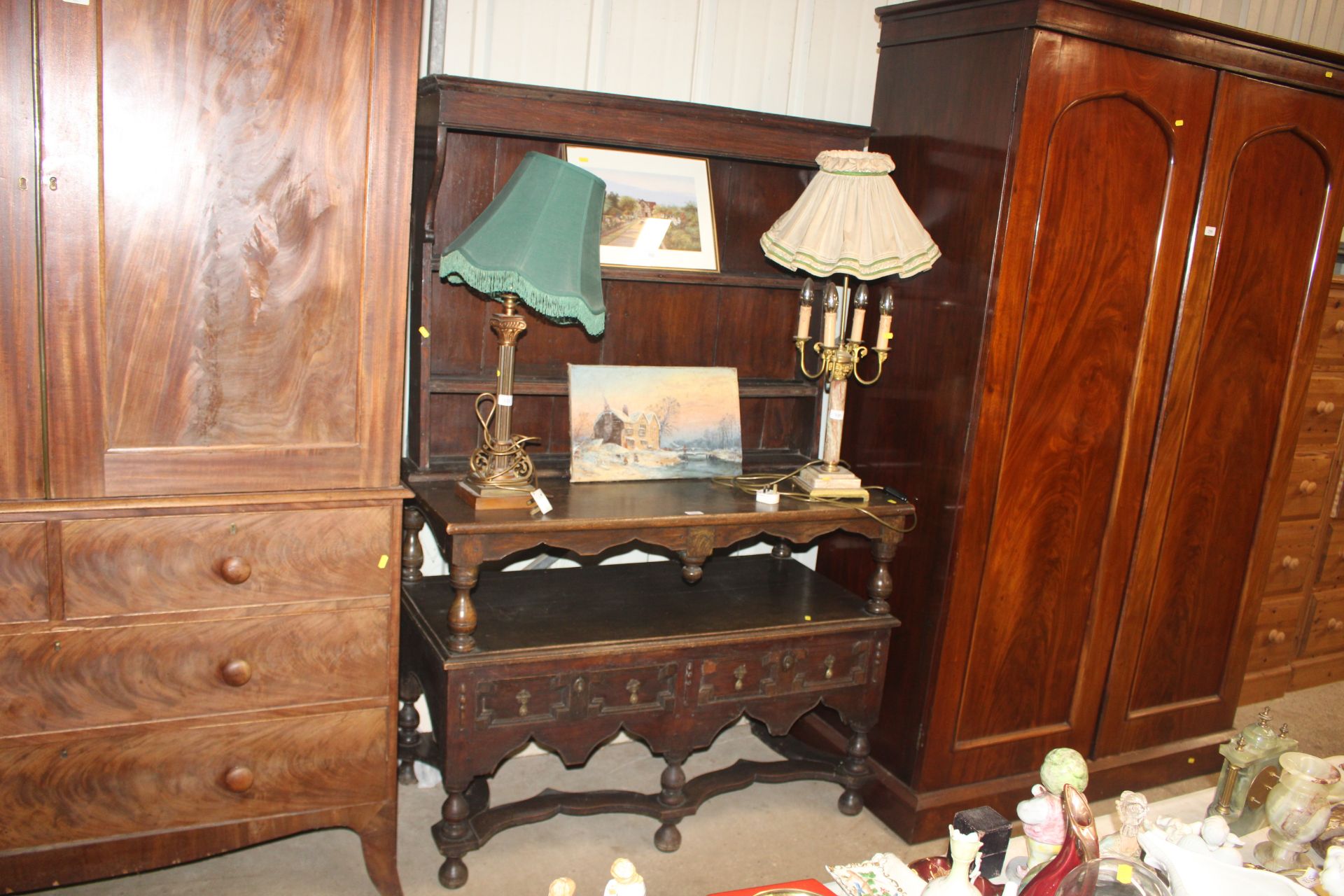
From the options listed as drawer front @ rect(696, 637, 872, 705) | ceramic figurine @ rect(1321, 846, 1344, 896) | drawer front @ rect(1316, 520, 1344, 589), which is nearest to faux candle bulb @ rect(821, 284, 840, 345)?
drawer front @ rect(696, 637, 872, 705)

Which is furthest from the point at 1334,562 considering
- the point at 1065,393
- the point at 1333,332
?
the point at 1065,393

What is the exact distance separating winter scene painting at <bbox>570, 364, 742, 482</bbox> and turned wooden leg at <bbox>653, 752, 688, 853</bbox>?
73 cm

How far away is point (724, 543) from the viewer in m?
2.29

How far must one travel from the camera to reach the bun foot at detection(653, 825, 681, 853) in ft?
7.93

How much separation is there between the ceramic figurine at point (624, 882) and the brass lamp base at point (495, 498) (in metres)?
0.94

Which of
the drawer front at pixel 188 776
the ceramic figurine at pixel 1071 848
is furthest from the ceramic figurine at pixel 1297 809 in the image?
the drawer front at pixel 188 776

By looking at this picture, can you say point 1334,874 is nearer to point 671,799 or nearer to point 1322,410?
point 671,799

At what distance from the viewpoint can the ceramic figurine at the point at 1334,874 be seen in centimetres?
149

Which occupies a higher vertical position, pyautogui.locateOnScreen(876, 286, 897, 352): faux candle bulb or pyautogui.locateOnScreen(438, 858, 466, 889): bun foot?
pyautogui.locateOnScreen(876, 286, 897, 352): faux candle bulb

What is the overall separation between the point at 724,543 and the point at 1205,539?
4.99 feet

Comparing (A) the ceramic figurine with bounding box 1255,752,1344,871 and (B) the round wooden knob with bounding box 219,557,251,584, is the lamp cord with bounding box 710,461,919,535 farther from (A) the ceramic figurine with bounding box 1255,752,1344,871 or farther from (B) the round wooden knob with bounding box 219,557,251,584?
(B) the round wooden knob with bounding box 219,557,251,584

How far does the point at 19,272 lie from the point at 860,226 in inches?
67.0

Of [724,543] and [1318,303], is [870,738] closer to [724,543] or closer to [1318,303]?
[724,543]

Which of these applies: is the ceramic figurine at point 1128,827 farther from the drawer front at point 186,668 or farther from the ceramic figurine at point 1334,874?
the drawer front at point 186,668
